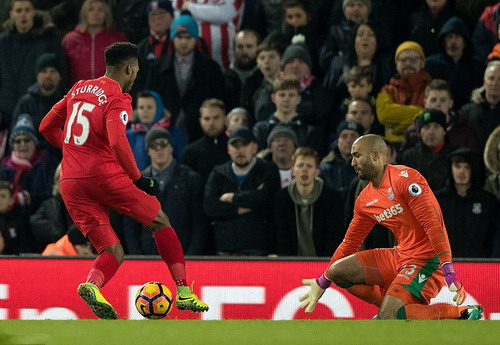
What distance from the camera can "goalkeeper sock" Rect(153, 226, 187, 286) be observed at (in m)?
8.38

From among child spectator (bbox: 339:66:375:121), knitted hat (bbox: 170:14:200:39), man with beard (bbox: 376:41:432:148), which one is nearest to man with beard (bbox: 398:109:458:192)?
man with beard (bbox: 376:41:432:148)

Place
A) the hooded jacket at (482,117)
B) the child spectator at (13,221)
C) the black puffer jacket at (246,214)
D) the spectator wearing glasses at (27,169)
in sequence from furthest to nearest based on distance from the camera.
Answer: the spectator wearing glasses at (27,169)
the child spectator at (13,221)
the hooded jacket at (482,117)
the black puffer jacket at (246,214)

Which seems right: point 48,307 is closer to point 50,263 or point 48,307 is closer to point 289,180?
point 50,263

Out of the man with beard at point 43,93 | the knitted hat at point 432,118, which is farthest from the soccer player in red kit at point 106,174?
the man with beard at point 43,93

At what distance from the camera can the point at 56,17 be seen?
13.6 m

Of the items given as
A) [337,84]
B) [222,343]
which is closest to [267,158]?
[337,84]

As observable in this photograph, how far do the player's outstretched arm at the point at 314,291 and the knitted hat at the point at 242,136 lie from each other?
93.5 inches

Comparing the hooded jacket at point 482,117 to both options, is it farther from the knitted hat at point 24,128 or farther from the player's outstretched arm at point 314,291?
the knitted hat at point 24,128

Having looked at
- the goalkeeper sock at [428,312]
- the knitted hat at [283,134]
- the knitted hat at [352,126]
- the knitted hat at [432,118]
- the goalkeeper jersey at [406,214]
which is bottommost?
the goalkeeper sock at [428,312]

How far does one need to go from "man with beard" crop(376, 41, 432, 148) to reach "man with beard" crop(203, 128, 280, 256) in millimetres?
1332

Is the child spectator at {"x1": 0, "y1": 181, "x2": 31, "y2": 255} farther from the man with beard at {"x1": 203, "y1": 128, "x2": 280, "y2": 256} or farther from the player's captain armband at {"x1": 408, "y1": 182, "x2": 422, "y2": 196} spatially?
the player's captain armband at {"x1": 408, "y1": 182, "x2": 422, "y2": 196}

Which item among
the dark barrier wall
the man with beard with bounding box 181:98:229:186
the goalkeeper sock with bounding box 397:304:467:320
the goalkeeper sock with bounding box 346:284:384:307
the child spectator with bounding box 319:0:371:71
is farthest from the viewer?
the child spectator with bounding box 319:0:371:71

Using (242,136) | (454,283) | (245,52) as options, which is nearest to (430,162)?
(242,136)

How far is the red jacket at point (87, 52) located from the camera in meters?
12.8
